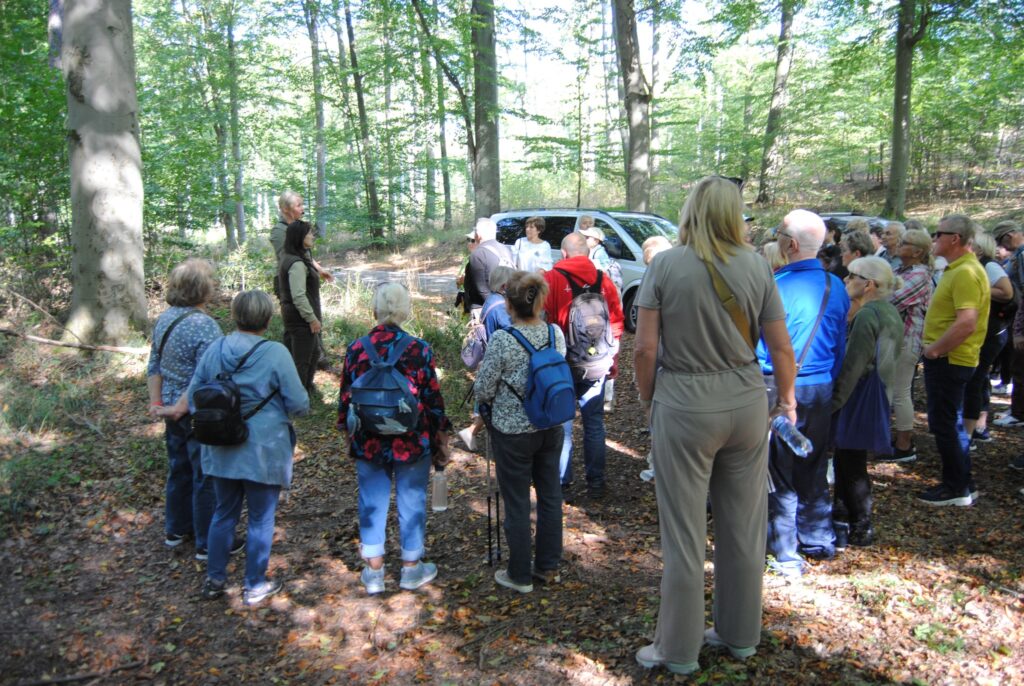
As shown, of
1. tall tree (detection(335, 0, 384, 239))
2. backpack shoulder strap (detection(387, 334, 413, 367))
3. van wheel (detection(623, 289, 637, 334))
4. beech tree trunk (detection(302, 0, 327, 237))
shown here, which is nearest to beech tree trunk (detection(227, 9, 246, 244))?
beech tree trunk (detection(302, 0, 327, 237))

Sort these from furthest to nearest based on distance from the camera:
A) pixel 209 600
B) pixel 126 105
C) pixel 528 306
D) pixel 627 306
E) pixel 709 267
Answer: pixel 627 306, pixel 126 105, pixel 209 600, pixel 528 306, pixel 709 267

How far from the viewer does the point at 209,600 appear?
148 inches

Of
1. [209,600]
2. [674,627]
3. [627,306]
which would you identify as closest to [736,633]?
[674,627]

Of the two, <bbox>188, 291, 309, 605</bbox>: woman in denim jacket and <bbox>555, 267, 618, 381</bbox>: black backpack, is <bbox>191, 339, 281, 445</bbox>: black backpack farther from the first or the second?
<bbox>555, 267, 618, 381</bbox>: black backpack

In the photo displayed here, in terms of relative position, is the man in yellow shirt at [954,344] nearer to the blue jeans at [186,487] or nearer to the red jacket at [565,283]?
the red jacket at [565,283]

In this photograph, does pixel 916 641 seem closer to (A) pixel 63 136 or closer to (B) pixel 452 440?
(B) pixel 452 440

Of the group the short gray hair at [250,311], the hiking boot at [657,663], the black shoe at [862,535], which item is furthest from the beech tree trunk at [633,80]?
the hiking boot at [657,663]

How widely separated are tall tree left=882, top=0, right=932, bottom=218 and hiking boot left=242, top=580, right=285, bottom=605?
1452cm

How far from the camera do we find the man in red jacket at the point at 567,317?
4.64 meters

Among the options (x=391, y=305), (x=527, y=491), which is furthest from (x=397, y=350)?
(x=527, y=491)

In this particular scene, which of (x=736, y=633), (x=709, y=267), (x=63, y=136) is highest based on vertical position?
(x=63, y=136)

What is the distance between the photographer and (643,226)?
10719mm

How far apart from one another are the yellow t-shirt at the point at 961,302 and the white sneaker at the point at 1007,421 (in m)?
2.40

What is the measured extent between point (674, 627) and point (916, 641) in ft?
3.82
